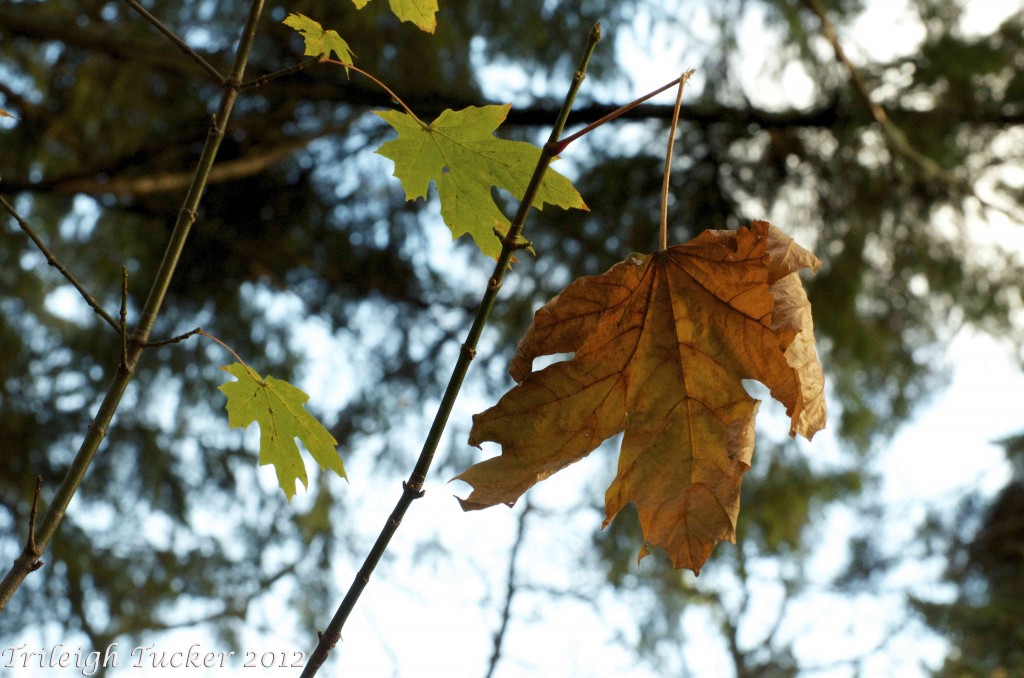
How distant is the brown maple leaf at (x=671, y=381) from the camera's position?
0.67m

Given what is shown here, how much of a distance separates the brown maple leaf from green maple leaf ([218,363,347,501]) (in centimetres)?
25

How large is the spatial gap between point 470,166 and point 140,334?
0.34 metres

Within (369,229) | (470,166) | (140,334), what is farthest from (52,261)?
(369,229)

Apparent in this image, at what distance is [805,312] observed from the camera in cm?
69

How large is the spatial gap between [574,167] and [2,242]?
104 inches

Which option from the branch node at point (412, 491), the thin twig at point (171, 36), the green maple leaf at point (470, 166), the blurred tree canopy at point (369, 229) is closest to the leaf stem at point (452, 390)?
the branch node at point (412, 491)

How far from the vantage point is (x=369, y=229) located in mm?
3752

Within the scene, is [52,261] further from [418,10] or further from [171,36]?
[418,10]

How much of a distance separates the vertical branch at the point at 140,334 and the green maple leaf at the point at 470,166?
143 mm

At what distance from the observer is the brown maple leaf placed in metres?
0.67

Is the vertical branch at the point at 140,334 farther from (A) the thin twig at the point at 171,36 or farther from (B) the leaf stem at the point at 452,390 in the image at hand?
(B) the leaf stem at the point at 452,390

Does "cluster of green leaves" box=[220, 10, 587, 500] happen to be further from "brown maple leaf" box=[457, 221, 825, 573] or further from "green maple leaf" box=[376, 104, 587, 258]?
"brown maple leaf" box=[457, 221, 825, 573]

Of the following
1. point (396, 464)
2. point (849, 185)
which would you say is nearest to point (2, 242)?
point (396, 464)

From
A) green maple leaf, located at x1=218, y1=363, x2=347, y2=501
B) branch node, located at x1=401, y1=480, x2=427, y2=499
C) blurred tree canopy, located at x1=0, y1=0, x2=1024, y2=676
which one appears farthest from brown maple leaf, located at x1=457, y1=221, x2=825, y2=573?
blurred tree canopy, located at x1=0, y1=0, x2=1024, y2=676
